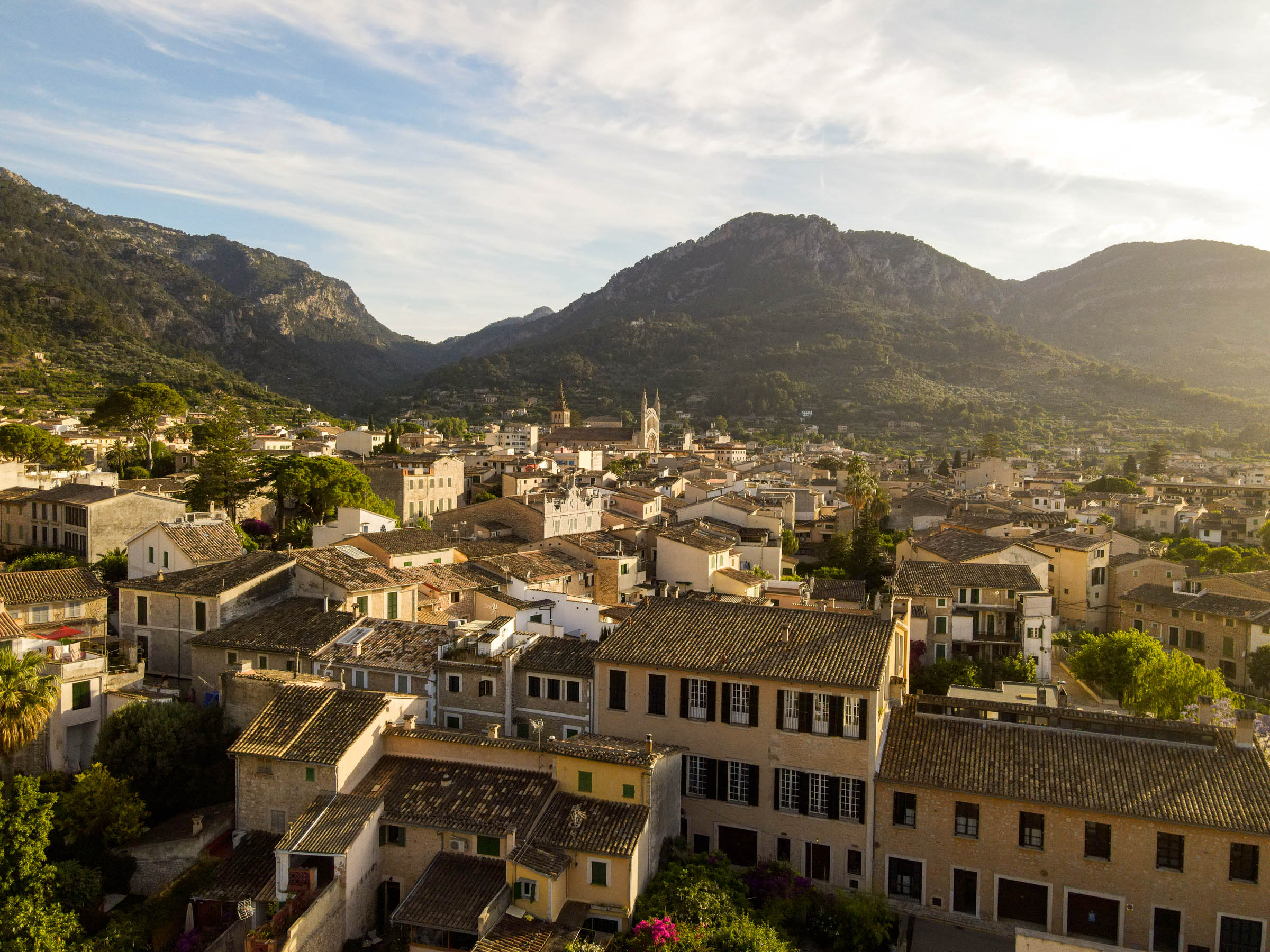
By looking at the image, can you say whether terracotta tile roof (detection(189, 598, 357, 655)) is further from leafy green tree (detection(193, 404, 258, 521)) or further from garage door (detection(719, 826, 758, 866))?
leafy green tree (detection(193, 404, 258, 521))

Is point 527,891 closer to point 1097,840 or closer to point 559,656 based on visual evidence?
point 559,656

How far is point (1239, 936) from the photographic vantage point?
773 inches

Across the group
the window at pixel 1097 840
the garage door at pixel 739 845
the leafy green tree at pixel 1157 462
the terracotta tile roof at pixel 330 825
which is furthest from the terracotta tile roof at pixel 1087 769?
the leafy green tree at pixel 1157 462

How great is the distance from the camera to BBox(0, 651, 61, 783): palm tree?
77.7 feet

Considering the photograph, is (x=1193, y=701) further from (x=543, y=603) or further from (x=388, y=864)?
(x=388, y=864)

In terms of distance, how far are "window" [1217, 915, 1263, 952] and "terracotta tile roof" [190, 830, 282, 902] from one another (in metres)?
20.8

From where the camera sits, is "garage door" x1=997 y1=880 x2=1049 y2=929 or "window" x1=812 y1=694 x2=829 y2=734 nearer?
"garage door" x1=997 y1=880 x2=1049 y2=929

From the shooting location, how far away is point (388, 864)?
21.5m

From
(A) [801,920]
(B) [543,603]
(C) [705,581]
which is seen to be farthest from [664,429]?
(A) [801,920]

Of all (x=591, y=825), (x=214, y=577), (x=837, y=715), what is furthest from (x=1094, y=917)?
(x=214, y=577)

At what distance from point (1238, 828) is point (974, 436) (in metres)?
160

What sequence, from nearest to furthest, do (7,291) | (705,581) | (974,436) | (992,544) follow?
(705,581)
(992,544)
(7,291)
(974,436)

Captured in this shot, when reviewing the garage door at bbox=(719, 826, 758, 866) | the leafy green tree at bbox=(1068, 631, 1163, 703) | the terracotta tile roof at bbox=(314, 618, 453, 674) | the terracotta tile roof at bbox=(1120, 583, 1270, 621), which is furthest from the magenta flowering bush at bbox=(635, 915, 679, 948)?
the terracotta tile roof at bbox=(1120, 583, 1270, 621)

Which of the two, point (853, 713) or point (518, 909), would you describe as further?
point (853, 713)
